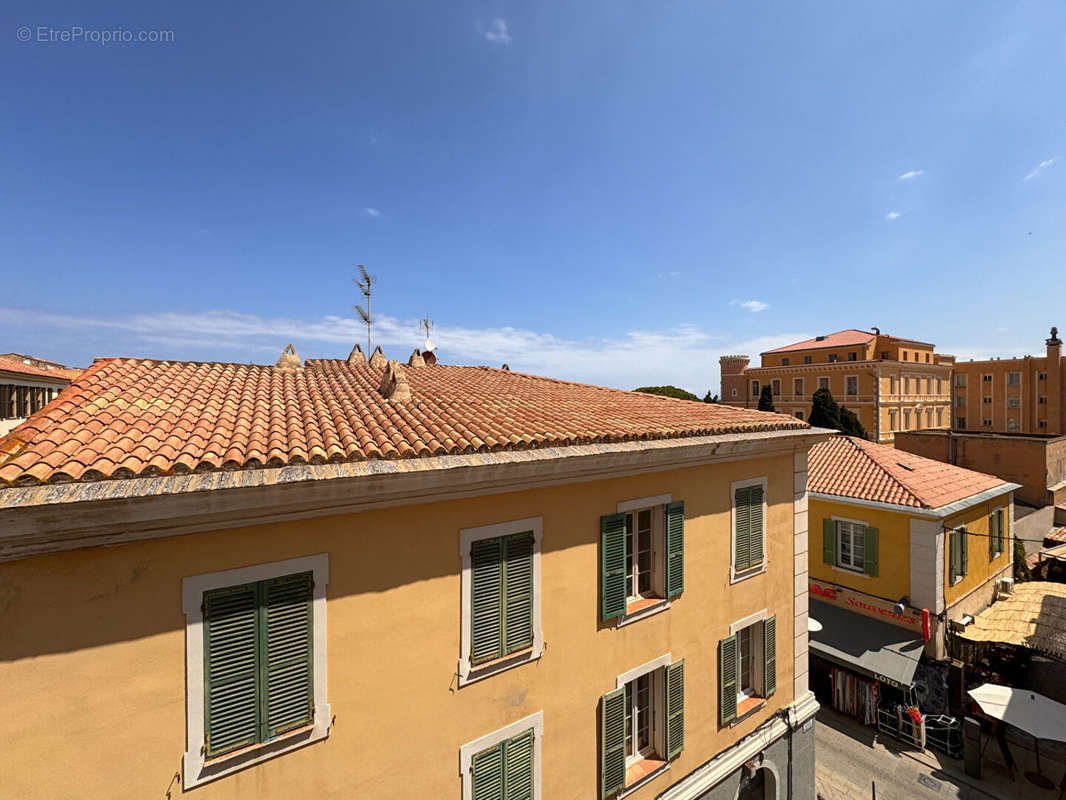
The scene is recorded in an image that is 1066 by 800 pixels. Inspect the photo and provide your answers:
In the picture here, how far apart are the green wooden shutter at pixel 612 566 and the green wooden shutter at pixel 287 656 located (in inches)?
163

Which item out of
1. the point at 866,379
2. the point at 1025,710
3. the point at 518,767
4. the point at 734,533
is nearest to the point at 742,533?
the point at 734,533

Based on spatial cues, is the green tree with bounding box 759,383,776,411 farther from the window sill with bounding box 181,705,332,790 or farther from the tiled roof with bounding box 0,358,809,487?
the window sill with bounding box 181,705,332,790

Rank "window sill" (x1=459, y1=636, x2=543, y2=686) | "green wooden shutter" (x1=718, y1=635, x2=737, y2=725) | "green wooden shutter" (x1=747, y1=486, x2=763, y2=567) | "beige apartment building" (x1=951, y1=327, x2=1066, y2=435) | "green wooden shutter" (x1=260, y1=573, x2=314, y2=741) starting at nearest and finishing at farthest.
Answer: "green wooden shutter" (x1=260, y1=573, x2=314, y2=741) < "window sill" (x1=459, y1=636, x2=543, y2=686) < "green wooden shutter" (x1=718, y1=635, x2=737, y2=725) < "green wooden shutter" (x1=747, y1=486, x2=763, y2=567) < "beige apartment building" (x1=951, y1=327, x2=1066, y2=435)

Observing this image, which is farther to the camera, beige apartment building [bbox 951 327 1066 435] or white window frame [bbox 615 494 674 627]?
beige apartment building [bbox 951 327 1066 435]

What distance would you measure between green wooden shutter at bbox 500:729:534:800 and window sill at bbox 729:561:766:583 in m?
4.74

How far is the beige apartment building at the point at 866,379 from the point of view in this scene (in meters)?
43.5

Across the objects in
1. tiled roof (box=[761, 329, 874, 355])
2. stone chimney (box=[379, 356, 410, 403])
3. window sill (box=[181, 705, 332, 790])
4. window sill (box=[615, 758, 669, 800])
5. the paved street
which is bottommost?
the paved street

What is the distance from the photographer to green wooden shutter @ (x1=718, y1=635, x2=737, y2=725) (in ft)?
28.5

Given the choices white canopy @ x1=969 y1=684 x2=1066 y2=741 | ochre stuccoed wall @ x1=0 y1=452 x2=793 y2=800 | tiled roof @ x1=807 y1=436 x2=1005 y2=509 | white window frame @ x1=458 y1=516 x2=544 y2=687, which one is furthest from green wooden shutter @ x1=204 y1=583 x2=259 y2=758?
white canopy @ x1=969 y1=684 x2=1066 y2=741

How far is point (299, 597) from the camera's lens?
4.92 m

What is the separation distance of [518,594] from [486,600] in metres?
0.48

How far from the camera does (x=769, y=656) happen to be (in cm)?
950

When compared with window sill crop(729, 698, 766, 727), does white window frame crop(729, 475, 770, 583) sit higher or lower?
higher

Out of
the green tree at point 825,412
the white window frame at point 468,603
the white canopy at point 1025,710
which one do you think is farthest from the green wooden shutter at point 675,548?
the green tree at point 825,412
